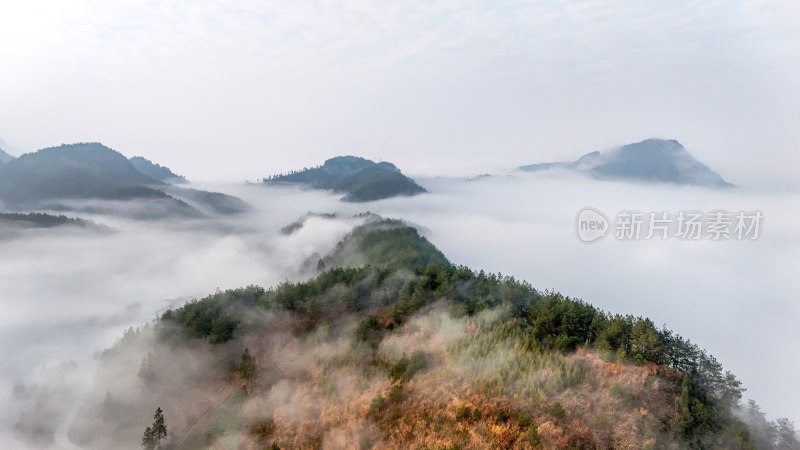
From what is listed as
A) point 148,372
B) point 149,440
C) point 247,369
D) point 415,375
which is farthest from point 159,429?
point 415,375

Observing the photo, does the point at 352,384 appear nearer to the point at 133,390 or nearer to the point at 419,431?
the point at 419,431

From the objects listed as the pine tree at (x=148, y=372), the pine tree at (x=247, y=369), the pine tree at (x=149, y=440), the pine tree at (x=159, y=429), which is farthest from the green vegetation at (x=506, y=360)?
the pine tree at (x=149, y=440)

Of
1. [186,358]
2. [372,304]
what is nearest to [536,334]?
[372,304]

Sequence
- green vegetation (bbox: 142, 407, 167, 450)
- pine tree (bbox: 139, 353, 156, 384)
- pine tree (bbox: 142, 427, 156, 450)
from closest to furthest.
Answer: pine tree (bbox: 142, 427, 156, 450), green vegetation (bbox: 142, 407, 167, 450), pine tree (bbox: 139, 353, 156, 384)

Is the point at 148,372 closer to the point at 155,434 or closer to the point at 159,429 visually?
the point at 155,434

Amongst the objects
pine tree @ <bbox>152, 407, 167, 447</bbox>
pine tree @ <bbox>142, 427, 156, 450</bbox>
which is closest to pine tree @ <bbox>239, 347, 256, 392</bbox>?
pine tree @ <bbox>152, 407, 167, 447</bbox>

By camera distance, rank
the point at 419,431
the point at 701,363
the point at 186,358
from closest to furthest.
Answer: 1. the point at 419,431
2. the point at 701,363
3. the point at 186,358

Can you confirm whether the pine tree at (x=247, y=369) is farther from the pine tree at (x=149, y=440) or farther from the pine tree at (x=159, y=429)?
the pine tree at (x=149, y=440)

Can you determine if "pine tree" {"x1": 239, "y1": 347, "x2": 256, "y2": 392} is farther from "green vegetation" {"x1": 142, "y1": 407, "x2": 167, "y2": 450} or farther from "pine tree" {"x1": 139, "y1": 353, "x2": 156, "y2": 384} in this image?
"pine tree" {"x1": 139, "y1": 353, "x2": 156, "y2": 384}

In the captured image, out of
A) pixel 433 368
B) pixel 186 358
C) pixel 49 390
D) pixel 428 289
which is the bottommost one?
pixel 49 390
